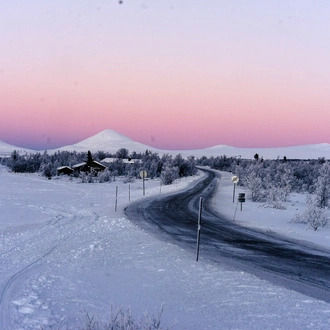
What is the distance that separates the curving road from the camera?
9000 millimetres

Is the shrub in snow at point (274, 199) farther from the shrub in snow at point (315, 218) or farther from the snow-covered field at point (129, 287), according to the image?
the snow-covered field at point (129, 287)

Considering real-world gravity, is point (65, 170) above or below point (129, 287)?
above

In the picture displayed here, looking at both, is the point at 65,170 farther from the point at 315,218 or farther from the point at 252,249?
the point at 252,249

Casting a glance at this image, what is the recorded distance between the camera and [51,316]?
6.25m

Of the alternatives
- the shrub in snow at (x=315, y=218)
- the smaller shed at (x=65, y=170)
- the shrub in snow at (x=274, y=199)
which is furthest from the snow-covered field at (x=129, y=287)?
the smaller shed at (x=65, y=170)

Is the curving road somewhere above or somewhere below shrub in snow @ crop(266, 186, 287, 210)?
below

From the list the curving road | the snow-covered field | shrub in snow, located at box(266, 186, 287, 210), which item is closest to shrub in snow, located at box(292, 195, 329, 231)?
the curving road

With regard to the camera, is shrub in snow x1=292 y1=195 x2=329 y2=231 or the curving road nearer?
the curving road

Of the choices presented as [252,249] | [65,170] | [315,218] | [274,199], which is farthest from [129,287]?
[65,170]

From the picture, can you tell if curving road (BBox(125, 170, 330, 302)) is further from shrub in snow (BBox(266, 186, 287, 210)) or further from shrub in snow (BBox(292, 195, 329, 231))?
shrub in snow (BBox(266, 186, 287, 210))

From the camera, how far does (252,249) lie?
1239 centimetres

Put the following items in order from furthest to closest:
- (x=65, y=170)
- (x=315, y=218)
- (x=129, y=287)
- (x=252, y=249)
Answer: (x=65, y=170) → (x=315, y=218) → (x=252, y=249) → (x=129, y=287)

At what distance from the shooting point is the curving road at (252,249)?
9.00 meters

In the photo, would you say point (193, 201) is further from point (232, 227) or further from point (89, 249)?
point (89, 249)
